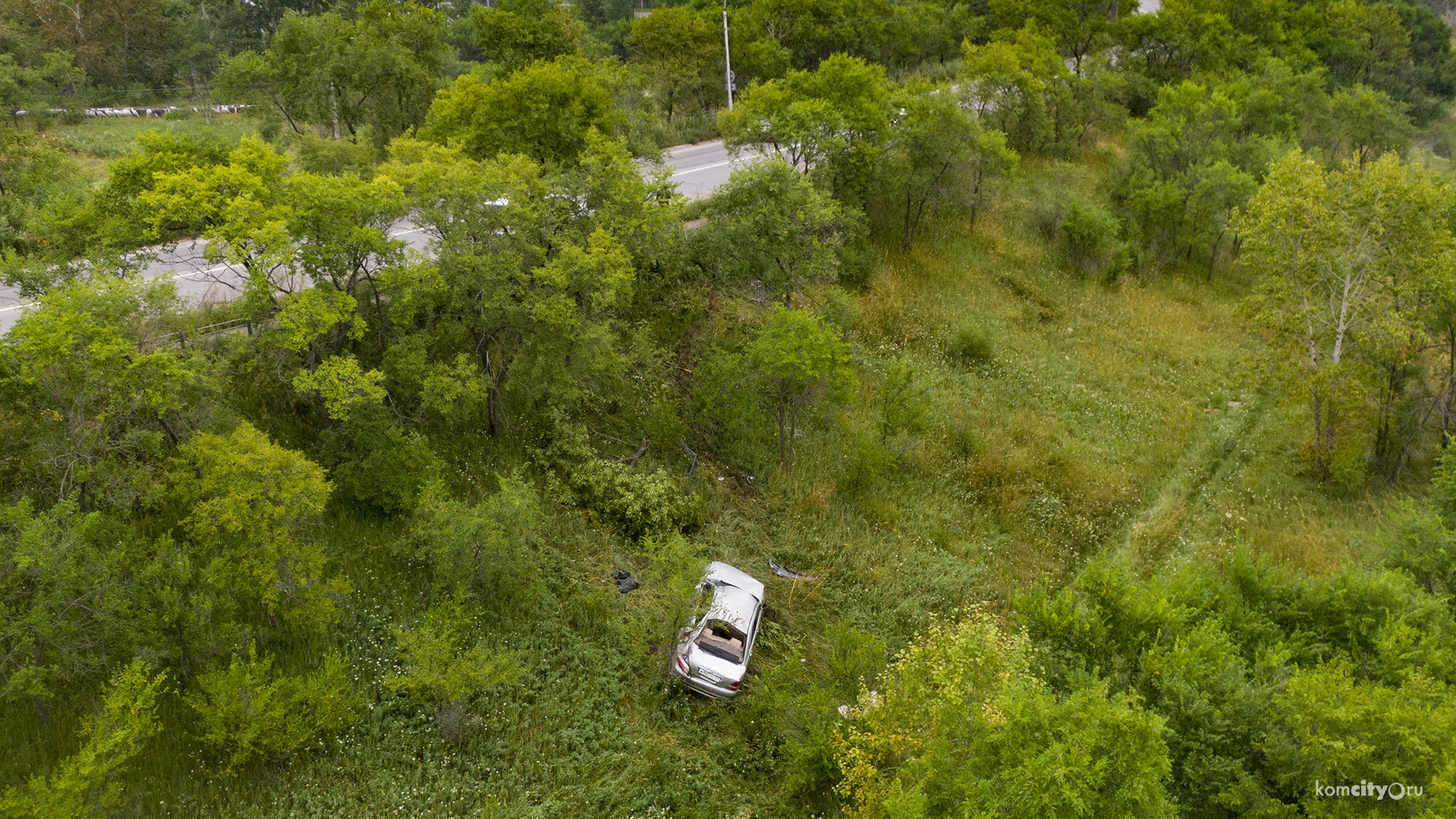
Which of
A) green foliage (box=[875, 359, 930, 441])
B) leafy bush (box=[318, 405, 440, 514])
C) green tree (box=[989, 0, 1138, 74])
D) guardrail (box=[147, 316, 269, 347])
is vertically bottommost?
green foliage (box=[875, 359, 930, 441])

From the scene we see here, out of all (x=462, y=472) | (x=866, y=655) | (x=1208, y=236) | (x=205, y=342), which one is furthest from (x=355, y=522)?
(x=1208, y=236)

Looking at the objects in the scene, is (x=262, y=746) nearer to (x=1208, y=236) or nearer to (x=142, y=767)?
(x=142, y=767)

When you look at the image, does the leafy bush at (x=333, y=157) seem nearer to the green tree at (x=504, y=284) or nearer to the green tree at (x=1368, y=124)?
the green tree at (x=504, y=284)

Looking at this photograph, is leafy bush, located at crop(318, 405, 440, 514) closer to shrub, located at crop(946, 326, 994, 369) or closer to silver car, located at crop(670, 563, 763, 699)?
silver car, located at crop(670, 563, 763, 699)

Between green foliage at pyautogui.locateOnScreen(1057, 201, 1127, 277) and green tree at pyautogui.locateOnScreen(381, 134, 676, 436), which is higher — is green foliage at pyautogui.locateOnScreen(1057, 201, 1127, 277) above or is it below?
below

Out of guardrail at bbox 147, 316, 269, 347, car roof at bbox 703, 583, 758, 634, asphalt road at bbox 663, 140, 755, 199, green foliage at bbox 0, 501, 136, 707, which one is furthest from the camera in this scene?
asphalt road at bbox 663, 140, 755, 199

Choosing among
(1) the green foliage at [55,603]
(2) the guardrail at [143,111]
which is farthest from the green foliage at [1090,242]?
(2) the guardrail at [143,111]

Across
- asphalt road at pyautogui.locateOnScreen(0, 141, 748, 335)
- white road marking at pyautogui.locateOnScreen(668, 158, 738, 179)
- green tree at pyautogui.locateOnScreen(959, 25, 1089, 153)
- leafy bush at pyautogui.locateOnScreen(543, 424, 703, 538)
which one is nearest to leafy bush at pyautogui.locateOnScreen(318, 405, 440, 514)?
asphalt road at pyautogui.locateOnScreen(0, 141, 748, 335)
